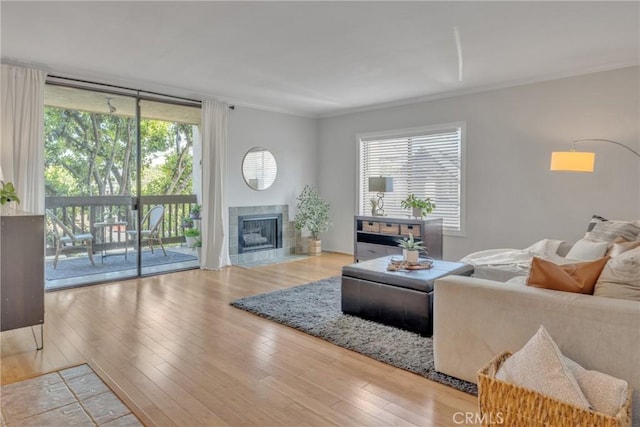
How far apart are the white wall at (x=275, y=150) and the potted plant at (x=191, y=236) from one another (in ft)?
2.35

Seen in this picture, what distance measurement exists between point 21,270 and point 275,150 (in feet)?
14.3

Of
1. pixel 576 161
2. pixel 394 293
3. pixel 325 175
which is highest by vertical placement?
pixel 325 175

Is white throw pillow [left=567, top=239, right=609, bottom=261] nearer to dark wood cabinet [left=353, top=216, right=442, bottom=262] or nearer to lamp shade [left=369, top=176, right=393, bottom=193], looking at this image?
dark wood cabinet [left=353, top=216, right=442, bottom=262]

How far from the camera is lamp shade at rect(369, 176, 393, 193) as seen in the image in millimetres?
5758

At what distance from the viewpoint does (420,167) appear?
5.89 metres

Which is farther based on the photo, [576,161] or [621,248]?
[576,161]

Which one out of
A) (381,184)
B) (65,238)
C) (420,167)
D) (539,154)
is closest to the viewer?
(539,154)

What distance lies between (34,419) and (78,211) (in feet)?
11.7

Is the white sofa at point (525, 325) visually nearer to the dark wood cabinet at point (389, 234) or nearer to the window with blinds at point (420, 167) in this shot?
the dark wood cabinet at point (389, 234)

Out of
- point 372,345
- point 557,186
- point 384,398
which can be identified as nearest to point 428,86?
point 557,186

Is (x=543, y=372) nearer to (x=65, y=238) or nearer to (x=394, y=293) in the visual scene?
(x=394, y=293)

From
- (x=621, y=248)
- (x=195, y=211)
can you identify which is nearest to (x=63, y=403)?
(x=621, y=248)

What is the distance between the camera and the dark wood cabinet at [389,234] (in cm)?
527

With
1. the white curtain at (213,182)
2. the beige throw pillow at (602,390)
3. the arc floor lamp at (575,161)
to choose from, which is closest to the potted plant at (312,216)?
the white curtain at (213,182)
